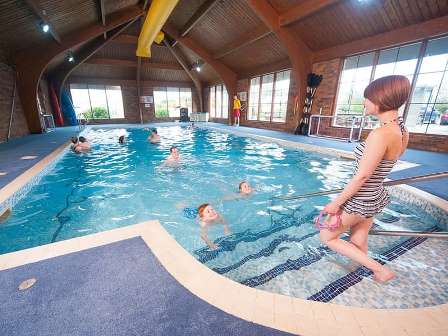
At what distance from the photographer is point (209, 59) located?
1437cm

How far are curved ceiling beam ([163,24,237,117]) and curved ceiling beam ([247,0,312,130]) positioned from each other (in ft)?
21.0

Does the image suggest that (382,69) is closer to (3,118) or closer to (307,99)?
(307,99)

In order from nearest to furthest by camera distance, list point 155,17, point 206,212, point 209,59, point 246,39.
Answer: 1. point 206,212
2. point 155,17
3. point 246,39
4. point 209,59

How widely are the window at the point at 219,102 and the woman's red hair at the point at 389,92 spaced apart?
17.5 m

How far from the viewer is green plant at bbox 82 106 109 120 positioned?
61.4ft

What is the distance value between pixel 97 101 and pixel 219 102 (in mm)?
10648

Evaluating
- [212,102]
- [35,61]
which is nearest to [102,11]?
[35,61]

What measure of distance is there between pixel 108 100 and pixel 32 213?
1842 cm

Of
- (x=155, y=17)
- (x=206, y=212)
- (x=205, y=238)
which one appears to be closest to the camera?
(x=205, y=238)

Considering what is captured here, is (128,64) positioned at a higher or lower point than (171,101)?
higher

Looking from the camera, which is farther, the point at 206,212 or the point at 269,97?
the point at 269,97

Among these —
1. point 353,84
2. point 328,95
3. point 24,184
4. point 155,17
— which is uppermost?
point 155,17

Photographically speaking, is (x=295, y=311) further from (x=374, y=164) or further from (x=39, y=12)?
(x=39, y=12)

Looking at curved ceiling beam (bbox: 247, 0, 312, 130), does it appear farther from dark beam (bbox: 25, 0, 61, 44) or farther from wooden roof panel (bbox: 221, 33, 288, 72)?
dark beam (bbox: 25, 0, 61, 44)
